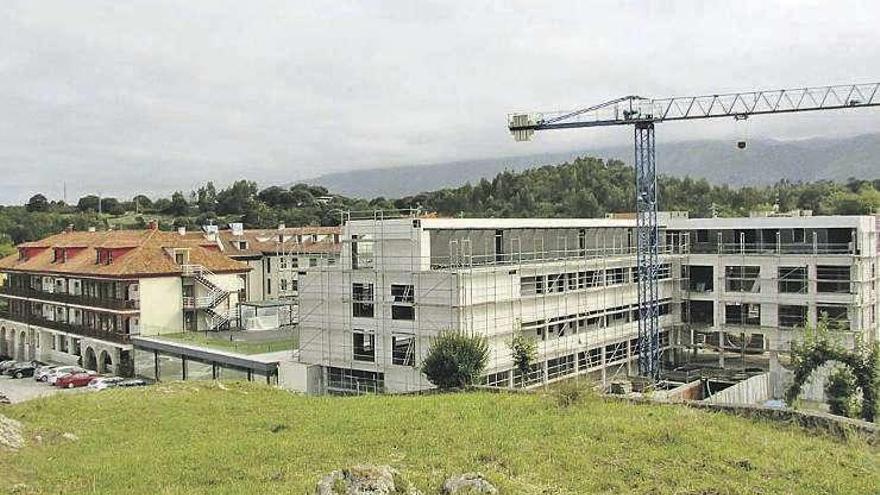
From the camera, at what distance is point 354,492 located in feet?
39.1

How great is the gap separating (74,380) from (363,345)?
61.6 ft

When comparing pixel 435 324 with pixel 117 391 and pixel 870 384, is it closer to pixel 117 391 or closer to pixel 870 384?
pixel 117 391

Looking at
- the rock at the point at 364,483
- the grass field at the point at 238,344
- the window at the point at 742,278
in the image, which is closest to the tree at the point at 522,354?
the grass field at the point at 238,344

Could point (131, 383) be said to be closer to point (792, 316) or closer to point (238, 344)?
point (238, 344)

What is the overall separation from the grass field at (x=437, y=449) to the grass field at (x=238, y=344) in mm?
14902

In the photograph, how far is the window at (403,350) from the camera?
32.9 meters

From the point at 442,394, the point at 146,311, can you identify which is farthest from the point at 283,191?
the point at 442,394

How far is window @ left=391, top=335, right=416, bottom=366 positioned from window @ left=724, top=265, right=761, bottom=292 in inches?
814

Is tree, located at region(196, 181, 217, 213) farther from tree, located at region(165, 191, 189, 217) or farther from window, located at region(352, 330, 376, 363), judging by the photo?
window, located at region(352, 330, 376, 363)

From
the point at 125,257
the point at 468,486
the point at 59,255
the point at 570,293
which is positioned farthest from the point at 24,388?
the point at 468,486

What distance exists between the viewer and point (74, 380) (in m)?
43.5

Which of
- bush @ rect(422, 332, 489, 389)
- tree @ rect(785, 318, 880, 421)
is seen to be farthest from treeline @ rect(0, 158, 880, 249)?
bush @ rect(422, 332, 489, 389)

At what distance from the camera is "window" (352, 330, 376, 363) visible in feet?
113

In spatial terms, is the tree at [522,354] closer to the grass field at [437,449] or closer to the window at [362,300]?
the window at [362,300]
